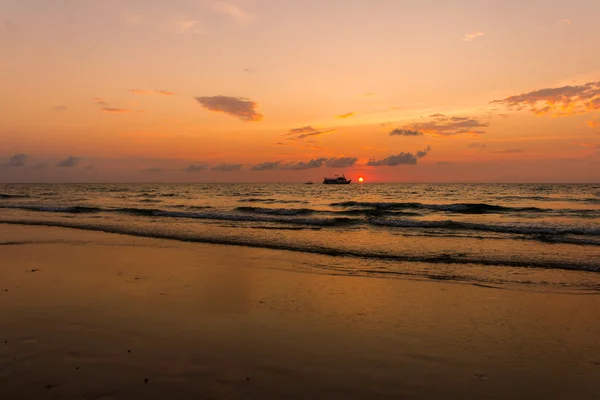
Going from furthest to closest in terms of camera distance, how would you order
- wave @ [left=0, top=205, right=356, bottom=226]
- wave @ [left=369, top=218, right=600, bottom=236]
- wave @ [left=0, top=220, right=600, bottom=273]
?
wave @ [left=0, top=205, right=356, bottom=226], wave @ [left=369, top=218, right=600, bottom=236], wave @ [left=0, top=220, right=600, bottom=273]

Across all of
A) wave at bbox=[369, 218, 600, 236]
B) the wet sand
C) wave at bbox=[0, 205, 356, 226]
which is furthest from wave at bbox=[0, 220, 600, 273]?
wave at bbox=[369, 218, 600, 236]

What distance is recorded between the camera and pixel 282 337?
22.0ft

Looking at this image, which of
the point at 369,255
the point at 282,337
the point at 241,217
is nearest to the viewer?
the point at 282,337

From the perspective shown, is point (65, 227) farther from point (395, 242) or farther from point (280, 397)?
point (280, 397)

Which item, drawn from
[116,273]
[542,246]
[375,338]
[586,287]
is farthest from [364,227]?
[375,338]

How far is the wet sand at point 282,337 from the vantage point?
505cm

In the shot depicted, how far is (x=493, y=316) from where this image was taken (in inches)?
315

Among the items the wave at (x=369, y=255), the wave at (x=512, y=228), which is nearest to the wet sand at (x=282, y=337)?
the wave at (x=369, y=255)

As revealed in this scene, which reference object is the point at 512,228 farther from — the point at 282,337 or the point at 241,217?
the point at 282,337

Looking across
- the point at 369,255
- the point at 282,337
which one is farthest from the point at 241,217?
the point at 282,337

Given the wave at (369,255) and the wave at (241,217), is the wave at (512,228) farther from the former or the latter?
the wave at (369,255)

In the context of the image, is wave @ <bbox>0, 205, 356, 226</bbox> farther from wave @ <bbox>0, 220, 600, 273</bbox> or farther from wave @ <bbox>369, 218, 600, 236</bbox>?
wave @ <bbox>0, 220, 600, 273</bbox>

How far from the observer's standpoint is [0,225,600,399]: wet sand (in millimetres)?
5051

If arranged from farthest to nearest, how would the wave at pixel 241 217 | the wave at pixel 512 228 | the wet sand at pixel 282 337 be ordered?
the wave at pixel 241 217 → the wave at pixel 512 228 → the wet sand at pixel 282 337
